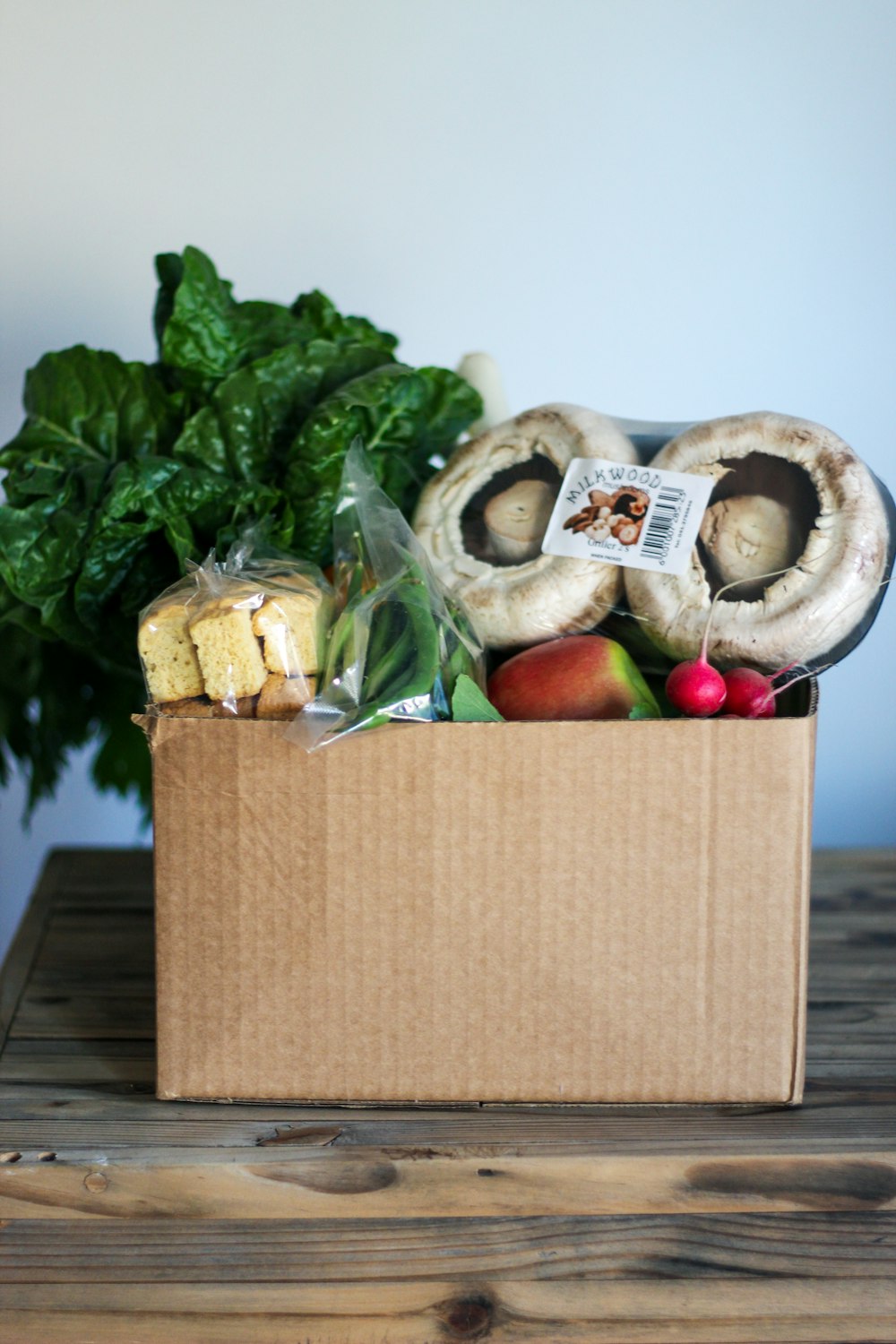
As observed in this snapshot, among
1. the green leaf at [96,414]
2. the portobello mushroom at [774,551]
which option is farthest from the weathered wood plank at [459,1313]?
the green leaf at [96,414]

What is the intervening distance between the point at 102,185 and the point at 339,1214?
40.0 inches

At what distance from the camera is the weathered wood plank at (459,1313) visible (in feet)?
1.68

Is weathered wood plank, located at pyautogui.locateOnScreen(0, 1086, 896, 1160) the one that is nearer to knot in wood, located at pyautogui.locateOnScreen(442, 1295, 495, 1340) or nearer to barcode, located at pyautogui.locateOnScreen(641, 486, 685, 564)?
knot in wood, located at pyautogui.locateOnScreen(442, 1295, 495, 1340)

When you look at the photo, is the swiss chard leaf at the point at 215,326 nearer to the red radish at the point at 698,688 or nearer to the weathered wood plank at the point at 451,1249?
the red radish at the point at 698,688

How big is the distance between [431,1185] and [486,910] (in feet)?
0.49

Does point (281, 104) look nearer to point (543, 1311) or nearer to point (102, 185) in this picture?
point (102, 185)

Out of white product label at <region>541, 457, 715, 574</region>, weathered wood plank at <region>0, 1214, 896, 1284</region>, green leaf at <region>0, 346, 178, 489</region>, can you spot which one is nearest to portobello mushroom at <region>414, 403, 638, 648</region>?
white product label at <region>541, 457, 715, 574</region>

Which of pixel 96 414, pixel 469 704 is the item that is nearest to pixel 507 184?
pixel 96 414

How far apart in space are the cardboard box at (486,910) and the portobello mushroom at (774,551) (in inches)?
3.0

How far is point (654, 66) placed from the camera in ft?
3.63

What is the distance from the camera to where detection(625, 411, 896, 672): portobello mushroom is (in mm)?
682

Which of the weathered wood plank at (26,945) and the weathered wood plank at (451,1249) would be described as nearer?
the weathered wood plank at (451,1249)

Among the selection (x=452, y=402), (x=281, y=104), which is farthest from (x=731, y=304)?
(x=281, y=104)

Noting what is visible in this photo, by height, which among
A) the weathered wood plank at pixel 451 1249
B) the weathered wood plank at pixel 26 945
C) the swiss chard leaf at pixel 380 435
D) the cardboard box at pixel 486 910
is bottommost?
the weathered wood plank at pixel 451 1249
